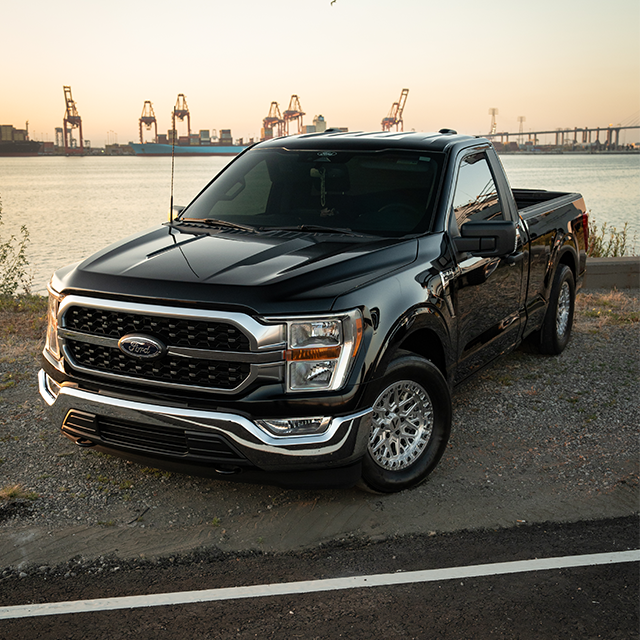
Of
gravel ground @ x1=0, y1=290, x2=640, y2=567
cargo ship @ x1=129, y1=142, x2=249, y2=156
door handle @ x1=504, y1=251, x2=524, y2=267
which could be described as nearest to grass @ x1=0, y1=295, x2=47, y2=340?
gravel ground @ x1=0, y1=290, x2=640, y2=567

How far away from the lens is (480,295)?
506 cm

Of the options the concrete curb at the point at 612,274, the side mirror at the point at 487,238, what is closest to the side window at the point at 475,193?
the side mirror at the point at 487,238

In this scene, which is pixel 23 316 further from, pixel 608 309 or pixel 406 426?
pixel 608 309

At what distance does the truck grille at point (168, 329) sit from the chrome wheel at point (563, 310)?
4394mm

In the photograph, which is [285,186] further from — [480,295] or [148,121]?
[148,121]

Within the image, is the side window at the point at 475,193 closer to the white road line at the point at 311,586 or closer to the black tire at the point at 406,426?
the black tire at the point at 406,426

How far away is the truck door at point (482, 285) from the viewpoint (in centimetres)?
486

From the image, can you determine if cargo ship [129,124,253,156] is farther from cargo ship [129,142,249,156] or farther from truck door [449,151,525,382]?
truck door [449,151,525,382]

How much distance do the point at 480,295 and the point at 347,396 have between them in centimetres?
177

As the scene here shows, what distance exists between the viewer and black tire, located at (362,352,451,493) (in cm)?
409

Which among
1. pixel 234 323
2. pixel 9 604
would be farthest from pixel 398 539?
pixel 9 604

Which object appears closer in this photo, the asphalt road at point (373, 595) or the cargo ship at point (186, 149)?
the asphalt road at point (373, 595)

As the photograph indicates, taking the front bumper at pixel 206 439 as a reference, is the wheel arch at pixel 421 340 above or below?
above

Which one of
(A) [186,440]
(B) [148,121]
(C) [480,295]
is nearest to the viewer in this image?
(A) [186,440]
